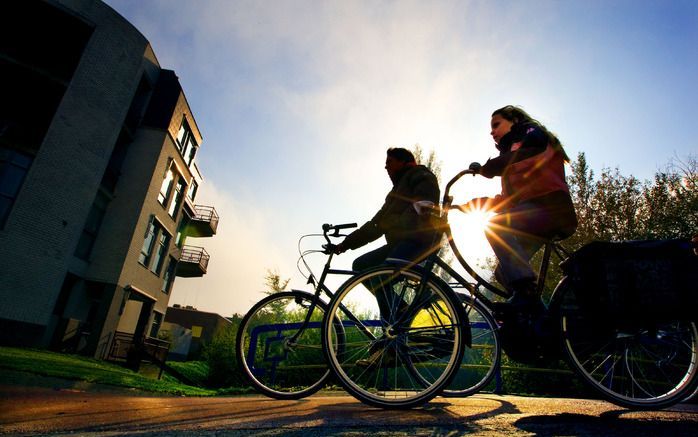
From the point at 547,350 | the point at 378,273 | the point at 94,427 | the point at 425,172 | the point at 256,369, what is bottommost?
the point at 94,427

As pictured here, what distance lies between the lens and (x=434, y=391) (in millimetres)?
2326

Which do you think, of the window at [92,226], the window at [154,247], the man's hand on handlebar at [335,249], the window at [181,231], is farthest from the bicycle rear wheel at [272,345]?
the window at [181,231]

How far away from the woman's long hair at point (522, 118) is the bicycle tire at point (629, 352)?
104 centimetres

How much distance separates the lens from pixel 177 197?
2317cm

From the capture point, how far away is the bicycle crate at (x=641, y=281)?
7.04 feet

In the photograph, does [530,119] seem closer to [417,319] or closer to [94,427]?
[417,319]

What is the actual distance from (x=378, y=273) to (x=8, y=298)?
15.2 m

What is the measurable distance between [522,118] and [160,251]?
22.8 m

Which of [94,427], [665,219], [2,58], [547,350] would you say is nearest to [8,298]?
[2,58]

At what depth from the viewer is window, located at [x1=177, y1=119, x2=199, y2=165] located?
22.4m

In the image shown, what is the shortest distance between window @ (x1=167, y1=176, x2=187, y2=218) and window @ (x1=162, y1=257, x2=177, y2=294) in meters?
3.78

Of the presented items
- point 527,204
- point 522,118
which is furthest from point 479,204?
point 522,118

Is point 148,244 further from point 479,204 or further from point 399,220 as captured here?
point 479,204

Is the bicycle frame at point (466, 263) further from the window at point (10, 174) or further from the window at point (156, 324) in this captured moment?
the window at point (156, 324)
